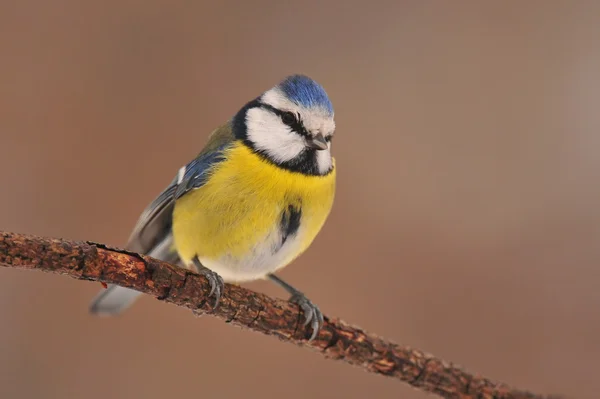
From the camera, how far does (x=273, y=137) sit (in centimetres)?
116

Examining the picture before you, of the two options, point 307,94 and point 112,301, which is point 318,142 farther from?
point 112,301

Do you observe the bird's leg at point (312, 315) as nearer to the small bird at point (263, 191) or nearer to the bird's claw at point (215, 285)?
the small bird at point (263, 191)

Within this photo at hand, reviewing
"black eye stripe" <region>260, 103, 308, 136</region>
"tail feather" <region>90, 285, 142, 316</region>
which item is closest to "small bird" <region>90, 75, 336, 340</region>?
"black eye stripe" <region>260, 103, 308, 136</region>

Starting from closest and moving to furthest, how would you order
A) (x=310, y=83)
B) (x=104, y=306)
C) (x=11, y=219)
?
(x=310, y=83) → (x=104, y=306) → (x=11, y=219)

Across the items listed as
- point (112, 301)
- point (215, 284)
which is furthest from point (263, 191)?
point (112, 301)

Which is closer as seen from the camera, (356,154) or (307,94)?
(307,94)

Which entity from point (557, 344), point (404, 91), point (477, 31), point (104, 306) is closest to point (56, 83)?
point (104, 306)

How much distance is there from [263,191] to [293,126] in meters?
0.12

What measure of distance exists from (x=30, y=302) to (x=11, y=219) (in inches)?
8.5

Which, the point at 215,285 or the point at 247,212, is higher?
the point at 247,212

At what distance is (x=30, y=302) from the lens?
167cm

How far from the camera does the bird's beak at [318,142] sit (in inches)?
43.1

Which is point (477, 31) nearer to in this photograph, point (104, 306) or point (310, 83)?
point (310, 83)

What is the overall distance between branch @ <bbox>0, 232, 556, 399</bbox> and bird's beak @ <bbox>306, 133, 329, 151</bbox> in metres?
0.27
